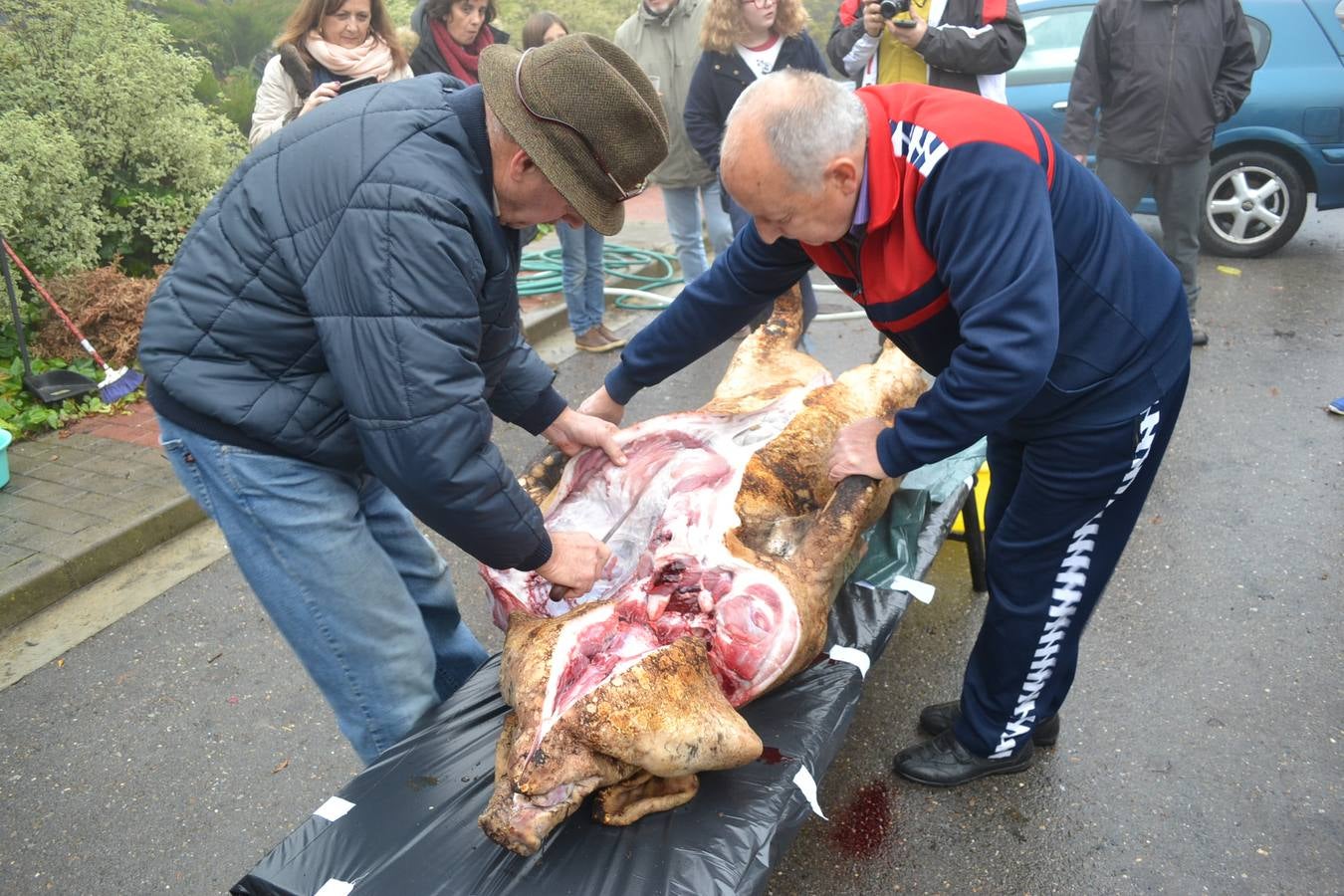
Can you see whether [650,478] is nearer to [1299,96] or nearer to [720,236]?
[720,236]

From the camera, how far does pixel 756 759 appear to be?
2090mm

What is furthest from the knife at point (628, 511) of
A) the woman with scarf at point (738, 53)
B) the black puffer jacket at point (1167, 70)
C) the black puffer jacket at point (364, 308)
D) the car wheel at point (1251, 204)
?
the car wheel at point (1251, 204)

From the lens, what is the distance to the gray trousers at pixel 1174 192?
18.2ft

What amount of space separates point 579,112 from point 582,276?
4214mm

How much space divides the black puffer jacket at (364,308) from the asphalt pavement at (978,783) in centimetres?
137

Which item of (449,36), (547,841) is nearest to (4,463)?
(449,36)

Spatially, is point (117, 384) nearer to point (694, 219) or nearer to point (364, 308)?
point (694, 219)

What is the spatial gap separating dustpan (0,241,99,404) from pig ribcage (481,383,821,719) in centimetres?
359

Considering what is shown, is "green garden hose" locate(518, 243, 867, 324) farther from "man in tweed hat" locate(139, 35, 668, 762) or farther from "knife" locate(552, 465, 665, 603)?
"man in tweed hat" locate(139, 35, 668, 762)

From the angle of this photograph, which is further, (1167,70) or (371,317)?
(1167,70)

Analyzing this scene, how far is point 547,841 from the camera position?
1944mm

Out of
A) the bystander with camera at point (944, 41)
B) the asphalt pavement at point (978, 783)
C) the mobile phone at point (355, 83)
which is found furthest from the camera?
the bystander with camera at point (944, 41)

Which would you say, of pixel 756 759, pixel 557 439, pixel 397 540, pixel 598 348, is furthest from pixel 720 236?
pixel 756 759

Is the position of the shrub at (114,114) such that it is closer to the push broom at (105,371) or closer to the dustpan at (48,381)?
the push broom at (105,371)
